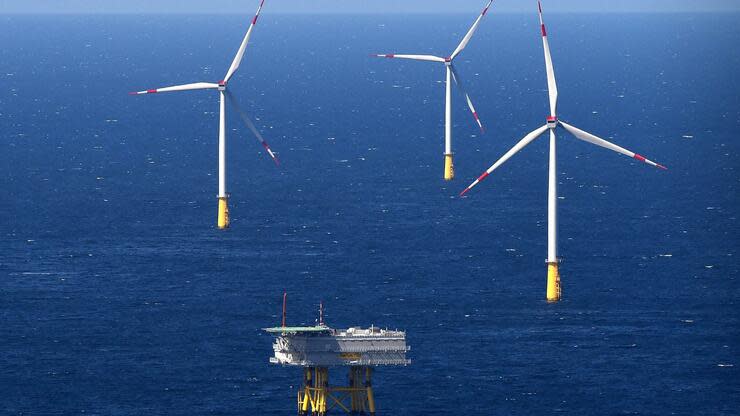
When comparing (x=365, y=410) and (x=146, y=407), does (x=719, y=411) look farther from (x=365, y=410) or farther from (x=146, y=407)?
(x=146, y=407)

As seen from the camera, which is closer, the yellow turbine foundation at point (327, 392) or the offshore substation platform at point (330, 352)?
the offshore substation platform at point (330, 352)

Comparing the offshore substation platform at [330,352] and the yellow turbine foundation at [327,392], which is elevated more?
the offshore substation platform at [330,352]

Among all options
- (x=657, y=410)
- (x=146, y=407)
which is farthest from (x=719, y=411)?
(x=146, y=407)

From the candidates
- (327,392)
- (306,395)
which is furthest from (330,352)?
(306,395)

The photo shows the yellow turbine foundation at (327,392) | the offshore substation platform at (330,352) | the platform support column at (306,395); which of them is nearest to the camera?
the offshore substation platform at (330,352)

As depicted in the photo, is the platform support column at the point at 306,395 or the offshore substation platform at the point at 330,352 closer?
the offshore substation platform at the point at 330,352

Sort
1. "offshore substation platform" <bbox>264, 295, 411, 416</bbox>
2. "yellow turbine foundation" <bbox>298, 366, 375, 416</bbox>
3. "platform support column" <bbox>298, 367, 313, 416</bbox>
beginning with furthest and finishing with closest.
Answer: "yellow turbine foundation" <bbox>298, 366, 375, 416</bbox> < "platform support column" <bbox>298, 367, 313, 416</bbox> < "offshore substation platform" <bbox>264, 295, 411, 416</bbox>

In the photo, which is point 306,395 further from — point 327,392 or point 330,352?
point 330,352

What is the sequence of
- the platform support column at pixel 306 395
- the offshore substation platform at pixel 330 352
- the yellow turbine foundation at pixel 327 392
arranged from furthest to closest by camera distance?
the yellow turbine foundation at pixel 327 392, the platform support column at pixel 306 395, the offshore substation platform at pixel 330 352

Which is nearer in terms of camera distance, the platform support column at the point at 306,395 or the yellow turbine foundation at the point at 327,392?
the platform support column at the point at 306,395

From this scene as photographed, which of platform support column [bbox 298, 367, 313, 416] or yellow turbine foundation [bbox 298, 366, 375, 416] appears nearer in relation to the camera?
platform support column [bbox 298, 367, 313, 416]

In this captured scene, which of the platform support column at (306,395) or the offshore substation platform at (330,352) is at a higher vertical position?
the offshore substation platform at (330,352)
